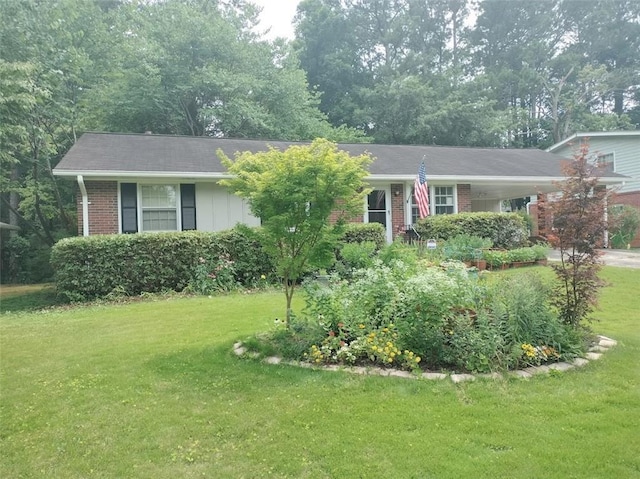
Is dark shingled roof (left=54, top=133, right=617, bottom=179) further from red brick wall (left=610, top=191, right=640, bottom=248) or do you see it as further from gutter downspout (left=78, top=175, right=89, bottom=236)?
red brick wall (left=610, top=191, right=640, bottom=248)

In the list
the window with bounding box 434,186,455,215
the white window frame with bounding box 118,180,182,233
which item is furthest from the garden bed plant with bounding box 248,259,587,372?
the window with bounding box 434,186,455,215

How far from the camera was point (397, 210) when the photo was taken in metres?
13.8

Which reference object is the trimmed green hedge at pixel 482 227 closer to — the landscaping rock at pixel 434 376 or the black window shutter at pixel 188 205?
the black window shutter at pixel 188 205

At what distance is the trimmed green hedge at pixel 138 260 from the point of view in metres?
8.98

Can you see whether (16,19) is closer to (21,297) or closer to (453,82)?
(21,297)

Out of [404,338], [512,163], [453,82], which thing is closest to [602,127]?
[453,82]

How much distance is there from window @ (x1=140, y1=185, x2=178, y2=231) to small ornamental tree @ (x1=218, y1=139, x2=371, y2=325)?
23.3 ft

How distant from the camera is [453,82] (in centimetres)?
3089

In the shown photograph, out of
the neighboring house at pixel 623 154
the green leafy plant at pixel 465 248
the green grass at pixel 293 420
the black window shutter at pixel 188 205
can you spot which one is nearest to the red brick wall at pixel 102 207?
the black window shutter at pixel 188 205

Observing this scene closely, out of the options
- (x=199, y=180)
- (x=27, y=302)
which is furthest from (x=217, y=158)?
(x=27, y=302)

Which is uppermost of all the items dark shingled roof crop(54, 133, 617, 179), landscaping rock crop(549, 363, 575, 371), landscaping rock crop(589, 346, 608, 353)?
dark shingled roof crop(54, 133, 617, 179)

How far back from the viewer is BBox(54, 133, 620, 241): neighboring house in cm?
1112

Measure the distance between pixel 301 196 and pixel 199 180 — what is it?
7901 millimetres

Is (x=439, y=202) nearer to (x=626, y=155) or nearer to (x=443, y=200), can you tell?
(x=443, y=200)
